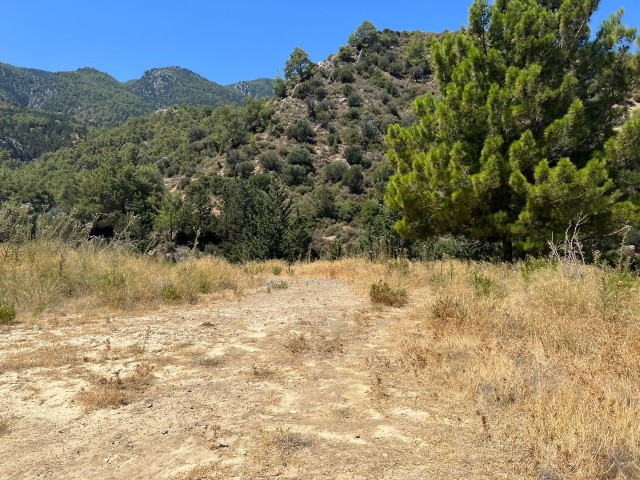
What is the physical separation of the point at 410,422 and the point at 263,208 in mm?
23692

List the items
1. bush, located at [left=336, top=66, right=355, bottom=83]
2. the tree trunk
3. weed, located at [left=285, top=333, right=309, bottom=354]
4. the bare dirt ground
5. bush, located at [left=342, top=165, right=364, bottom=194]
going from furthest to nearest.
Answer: bush, located at [left=336, top=66, right=355, bottom=83] < bush, located at [left=342, top=165, right=364, bottom=194] < the tree trunk < weed, located at [left=285, top=333, right=309, bottom=354] < the bare dirt ground

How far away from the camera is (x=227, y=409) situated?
2.81 metres

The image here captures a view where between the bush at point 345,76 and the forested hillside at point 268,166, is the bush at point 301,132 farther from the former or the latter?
the bush at point 345,76

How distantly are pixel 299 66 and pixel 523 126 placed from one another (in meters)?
56.7

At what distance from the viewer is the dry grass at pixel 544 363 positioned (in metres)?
2.21

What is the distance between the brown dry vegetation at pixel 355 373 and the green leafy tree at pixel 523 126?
128 inches

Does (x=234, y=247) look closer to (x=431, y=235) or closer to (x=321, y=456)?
(x=431, y=235)

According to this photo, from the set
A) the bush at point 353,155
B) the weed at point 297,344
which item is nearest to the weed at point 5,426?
the weed at point 297,344

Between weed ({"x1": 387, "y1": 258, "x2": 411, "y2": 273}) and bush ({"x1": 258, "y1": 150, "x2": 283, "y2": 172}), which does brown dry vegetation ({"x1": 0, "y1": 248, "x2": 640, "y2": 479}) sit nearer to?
weed ({"x1": 387, "y1": 258, "x2": 411, "y2": 273})

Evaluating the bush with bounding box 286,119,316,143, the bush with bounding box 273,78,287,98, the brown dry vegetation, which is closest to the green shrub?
the brown dry vegetation

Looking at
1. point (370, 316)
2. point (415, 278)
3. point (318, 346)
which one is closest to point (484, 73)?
point (415, 278)

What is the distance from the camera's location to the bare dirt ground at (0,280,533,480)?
7.13ft

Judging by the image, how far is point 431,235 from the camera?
11.2 meters

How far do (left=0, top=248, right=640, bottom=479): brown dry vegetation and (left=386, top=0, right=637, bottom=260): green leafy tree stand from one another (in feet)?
10.6
